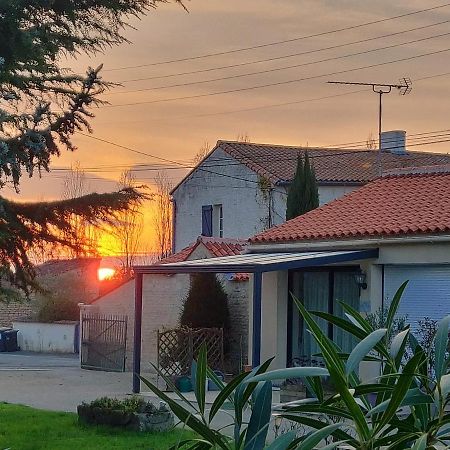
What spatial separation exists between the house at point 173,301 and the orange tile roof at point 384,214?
3.21 metres

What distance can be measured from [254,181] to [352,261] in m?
17.9

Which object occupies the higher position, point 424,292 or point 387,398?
point 424,292

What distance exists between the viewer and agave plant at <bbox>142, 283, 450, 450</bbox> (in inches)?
126

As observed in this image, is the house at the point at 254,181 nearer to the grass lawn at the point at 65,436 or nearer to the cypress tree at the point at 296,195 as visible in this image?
the cypress tree at the point at 296,195

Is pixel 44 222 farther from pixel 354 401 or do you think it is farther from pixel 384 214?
pixel 384 214

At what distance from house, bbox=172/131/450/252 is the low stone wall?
608 cm

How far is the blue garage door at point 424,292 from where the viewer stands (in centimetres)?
1798

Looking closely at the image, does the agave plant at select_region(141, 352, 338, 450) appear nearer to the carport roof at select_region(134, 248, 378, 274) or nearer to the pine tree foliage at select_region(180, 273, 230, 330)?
the carport roof at select_region(134, 248, 378, 274)

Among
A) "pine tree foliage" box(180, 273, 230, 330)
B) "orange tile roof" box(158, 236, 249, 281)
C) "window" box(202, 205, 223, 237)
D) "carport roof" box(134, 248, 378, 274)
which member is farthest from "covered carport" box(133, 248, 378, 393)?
"window" box(202, 205, 223, 237)

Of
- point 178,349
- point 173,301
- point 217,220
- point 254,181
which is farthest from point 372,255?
point 217,220

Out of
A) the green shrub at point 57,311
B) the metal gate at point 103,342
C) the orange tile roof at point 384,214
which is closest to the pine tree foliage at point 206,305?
the orange tile roof at point 384,214

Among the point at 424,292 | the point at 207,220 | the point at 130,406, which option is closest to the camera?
the point at 130,406

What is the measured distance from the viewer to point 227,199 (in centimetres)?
3872

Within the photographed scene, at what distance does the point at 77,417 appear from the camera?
52.9 ft
